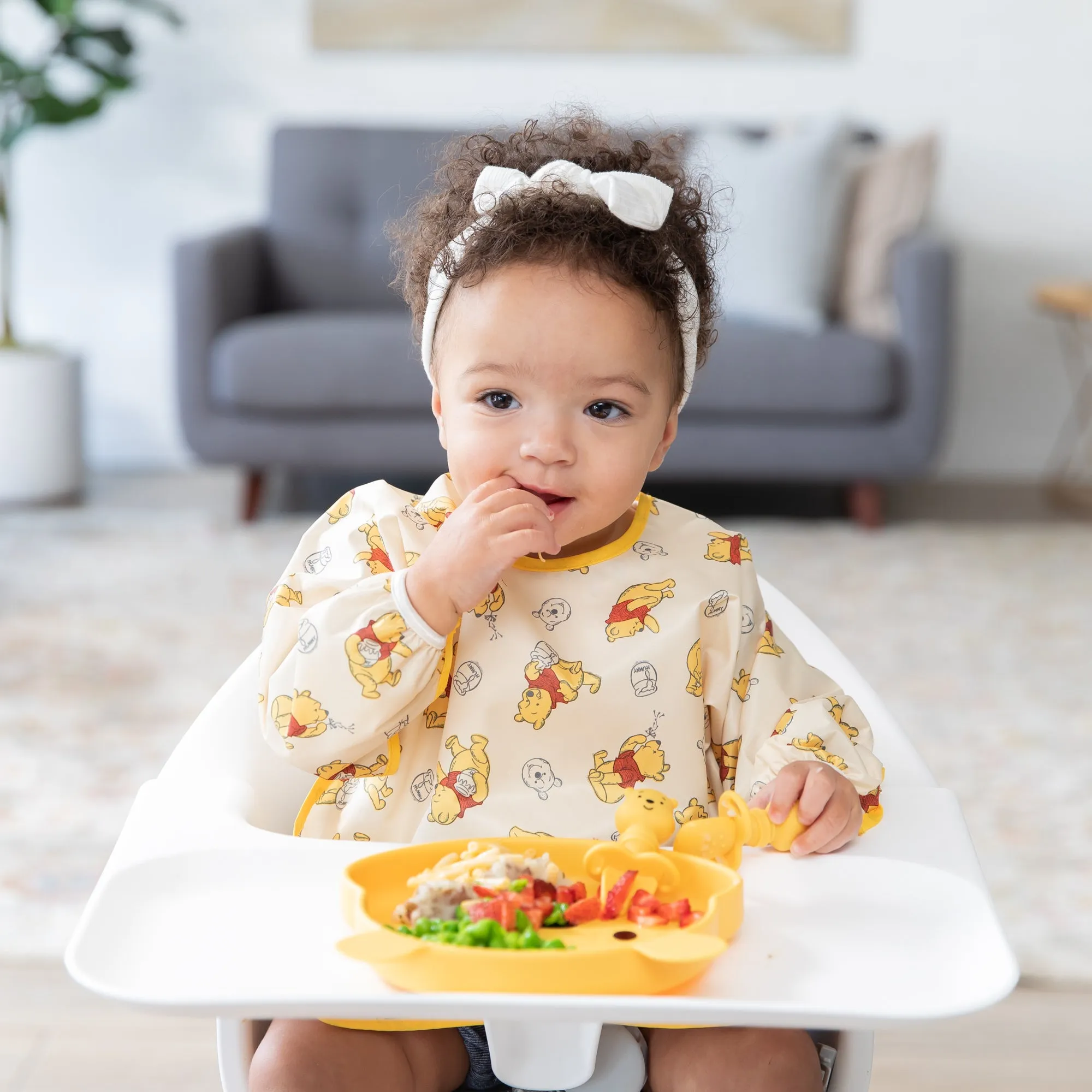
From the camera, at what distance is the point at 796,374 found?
299cm

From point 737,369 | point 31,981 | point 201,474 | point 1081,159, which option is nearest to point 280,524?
point 201,474

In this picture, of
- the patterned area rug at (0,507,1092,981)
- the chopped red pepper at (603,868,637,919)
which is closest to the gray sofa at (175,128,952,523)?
the patterned area rug at (0,507,1092,981)

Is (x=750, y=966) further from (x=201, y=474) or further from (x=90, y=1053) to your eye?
(x=201, y=474)

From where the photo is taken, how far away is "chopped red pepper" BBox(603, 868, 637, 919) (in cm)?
67

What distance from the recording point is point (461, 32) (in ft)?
12.0

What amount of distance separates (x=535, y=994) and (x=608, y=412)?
0.41m

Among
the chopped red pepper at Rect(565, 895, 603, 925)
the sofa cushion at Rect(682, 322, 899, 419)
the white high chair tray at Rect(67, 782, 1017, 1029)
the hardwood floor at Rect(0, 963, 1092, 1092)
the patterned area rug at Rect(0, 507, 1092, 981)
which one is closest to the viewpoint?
the white high chair tray at Rect(67, 782, 1017, 1029)

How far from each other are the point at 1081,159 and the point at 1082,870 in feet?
8.61

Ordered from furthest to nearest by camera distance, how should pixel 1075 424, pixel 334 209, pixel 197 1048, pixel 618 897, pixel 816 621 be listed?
pixel 1075 424 < pixel 334 209 < pixel 816 621 < pixel 197 1048 < pixel 618 897

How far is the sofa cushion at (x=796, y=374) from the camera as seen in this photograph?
2.98 m

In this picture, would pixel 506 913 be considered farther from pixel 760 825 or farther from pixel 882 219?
pixel 882 219

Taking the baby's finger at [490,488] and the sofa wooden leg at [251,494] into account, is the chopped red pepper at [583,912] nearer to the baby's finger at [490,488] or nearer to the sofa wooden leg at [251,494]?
the baby's finger at [490,488]

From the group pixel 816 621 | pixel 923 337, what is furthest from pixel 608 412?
pixel 923 337

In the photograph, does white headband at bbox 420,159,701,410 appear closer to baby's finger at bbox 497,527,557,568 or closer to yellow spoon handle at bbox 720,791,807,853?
baby's finger at bbox 497,527,557,568
